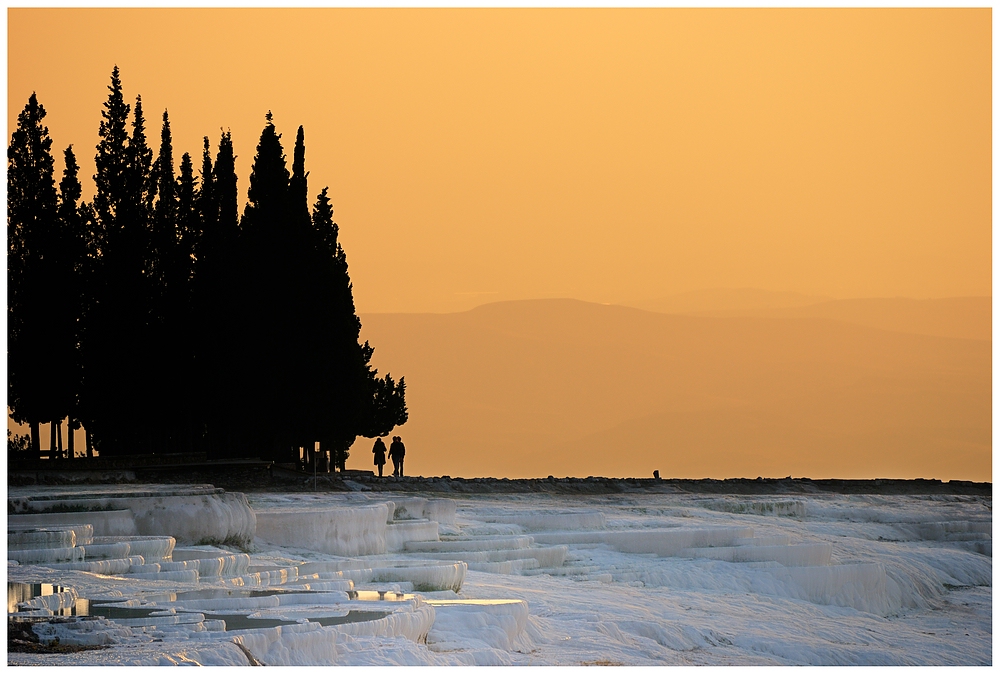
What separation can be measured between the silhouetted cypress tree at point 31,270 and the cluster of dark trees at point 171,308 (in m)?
0.03

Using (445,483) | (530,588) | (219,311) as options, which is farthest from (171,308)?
(530,588)

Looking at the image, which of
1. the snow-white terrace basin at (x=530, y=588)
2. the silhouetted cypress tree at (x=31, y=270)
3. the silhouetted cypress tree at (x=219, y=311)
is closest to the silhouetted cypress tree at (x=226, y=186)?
the silhouetted cypress tree at (x=219, y=311)

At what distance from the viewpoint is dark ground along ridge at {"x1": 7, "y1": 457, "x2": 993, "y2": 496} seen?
18984 millimetres

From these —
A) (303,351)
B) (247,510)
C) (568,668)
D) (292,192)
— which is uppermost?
(292,192)

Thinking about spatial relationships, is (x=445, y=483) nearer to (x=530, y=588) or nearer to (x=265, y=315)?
(x=265, y=315)

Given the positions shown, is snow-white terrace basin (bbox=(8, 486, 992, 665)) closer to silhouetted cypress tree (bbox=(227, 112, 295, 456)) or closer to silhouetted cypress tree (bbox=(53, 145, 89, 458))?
silhouetted cypress tree (bbox=(227, 112, 295, 456))

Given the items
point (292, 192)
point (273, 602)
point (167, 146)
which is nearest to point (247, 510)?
point (273, 602)

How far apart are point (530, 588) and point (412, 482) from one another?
12.7 m

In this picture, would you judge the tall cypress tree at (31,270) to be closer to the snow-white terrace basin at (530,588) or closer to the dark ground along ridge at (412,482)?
the dark ground along ridge at (412,482)

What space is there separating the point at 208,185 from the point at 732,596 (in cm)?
1747

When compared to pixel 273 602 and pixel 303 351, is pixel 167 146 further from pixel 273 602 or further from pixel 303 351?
pixel 273 602

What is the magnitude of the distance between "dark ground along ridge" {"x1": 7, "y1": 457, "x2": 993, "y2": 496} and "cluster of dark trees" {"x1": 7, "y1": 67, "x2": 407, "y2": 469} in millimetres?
1904

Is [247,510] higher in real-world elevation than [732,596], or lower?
higher

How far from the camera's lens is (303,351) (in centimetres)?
2717
